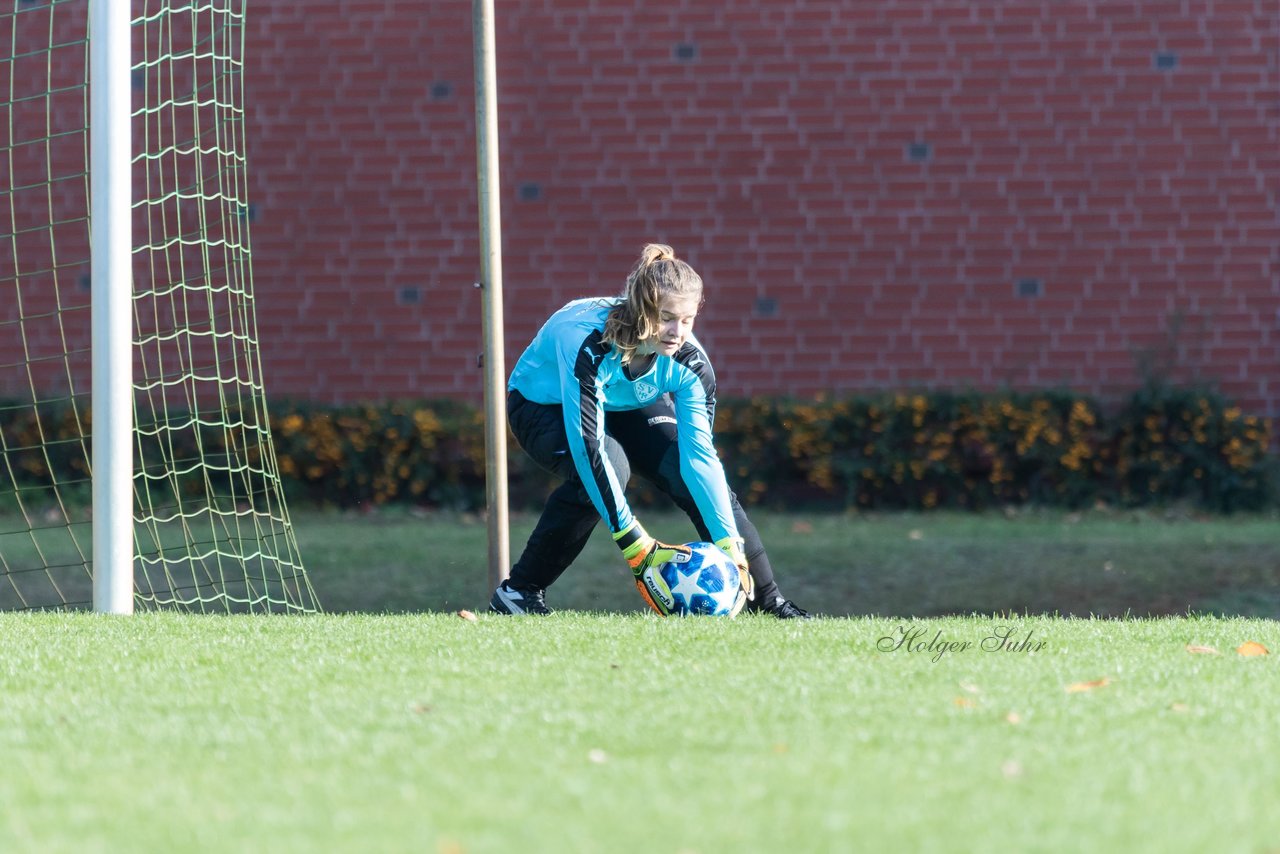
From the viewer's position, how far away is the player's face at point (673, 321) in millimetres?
5520

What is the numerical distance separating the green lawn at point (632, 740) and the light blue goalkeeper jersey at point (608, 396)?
589mm

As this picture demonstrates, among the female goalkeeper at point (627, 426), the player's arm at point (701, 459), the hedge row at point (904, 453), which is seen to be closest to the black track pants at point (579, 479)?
the female goalkeeper at point (627, 426)

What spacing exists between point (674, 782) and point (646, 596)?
2.72m

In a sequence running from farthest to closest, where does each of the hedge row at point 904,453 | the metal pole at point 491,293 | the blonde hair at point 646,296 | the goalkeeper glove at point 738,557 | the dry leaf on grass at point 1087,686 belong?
the hedge row at point 904,453
the metal pole at point 491,293
the goalkeeper glove at point 738,557
the blonde hair at point 646,296
the dry leaf on grass at point 1087,686

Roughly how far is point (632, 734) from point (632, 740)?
6 centimetres

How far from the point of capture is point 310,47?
12.4 metres

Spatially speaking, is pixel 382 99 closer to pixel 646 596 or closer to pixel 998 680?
pixel 646 596

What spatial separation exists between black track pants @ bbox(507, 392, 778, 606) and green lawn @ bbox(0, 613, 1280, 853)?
0.75m

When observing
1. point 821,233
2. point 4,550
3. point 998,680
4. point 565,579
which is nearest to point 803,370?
point 821,233

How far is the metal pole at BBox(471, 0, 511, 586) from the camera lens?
703 cm

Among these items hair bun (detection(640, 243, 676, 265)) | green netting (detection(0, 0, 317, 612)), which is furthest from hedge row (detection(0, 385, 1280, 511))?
hair bun (detection(640, 243, 676, 265))

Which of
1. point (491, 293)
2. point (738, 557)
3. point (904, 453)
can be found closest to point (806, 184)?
point (904, 453)

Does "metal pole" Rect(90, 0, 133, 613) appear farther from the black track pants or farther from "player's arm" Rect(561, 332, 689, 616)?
"player's arm" Rect(561, 332, 689, 616)

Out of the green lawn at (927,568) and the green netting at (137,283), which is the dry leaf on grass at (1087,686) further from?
the green netting at (137,283)
